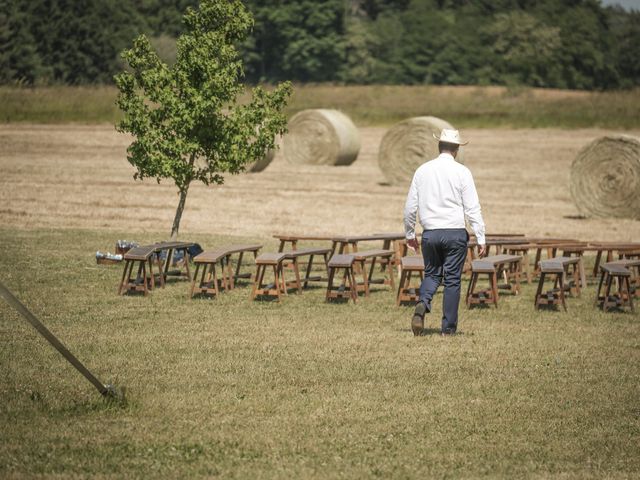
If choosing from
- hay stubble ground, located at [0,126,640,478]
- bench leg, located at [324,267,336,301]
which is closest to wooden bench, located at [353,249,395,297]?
hay stubble ground, located at [0,126,640,478]

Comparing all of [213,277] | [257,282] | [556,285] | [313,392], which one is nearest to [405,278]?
[257,282]

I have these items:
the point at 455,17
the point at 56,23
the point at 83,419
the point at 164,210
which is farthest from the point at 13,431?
the point at 455,17

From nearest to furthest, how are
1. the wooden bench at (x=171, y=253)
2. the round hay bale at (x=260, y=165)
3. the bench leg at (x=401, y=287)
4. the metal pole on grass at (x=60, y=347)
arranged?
the metal pole on grass at (x=60, y=347)
the bench leg at (x=401, y=287)
the wooden bench at (x=171, y=253)
the round hay bale at (x=260, y=165)

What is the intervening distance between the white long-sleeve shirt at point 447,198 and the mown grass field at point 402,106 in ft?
117

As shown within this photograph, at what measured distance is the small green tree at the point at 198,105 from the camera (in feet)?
59.7

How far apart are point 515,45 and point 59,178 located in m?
68.8

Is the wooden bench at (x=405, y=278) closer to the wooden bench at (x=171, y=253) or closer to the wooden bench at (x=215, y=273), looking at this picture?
the wooden bench at (x=215, y=273)

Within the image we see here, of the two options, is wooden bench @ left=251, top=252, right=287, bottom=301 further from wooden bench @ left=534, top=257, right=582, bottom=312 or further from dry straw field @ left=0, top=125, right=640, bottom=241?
dry straw field @ left=0, top=125, right=640, bottom=241

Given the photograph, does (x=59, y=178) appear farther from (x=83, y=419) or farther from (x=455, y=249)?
(x=83, y=419)

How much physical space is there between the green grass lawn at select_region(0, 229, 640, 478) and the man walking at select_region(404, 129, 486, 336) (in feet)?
1.42

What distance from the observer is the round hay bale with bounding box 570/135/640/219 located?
25922 mm

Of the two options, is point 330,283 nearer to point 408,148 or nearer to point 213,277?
point 213,277

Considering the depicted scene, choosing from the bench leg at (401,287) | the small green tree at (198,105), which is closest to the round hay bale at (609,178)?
the small green tree at (198,105)

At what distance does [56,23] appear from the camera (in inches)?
2751
